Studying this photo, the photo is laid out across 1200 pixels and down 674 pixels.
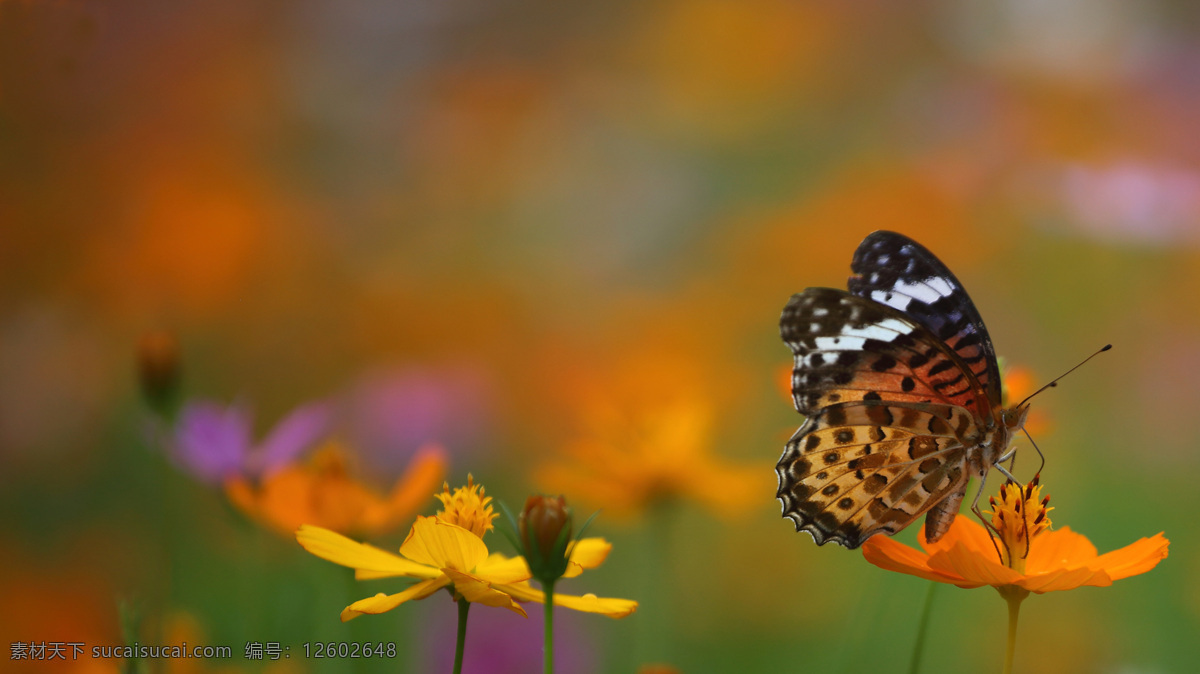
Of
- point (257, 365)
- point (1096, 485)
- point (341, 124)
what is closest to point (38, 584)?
point (257, 365)

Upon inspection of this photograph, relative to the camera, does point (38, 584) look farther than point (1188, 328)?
No

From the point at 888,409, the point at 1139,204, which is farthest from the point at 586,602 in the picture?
the point at 1139,204

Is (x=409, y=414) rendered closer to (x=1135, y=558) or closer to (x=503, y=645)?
(x=503, y=645)

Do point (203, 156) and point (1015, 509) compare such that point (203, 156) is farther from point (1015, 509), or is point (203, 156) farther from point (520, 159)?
point (1015, 509)

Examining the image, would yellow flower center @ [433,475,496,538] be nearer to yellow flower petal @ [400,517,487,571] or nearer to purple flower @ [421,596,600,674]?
yellow flower petal @ [400,517,487,571]

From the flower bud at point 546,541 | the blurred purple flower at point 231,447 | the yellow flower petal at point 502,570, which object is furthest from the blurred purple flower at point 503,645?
the flower bud at point 546,541

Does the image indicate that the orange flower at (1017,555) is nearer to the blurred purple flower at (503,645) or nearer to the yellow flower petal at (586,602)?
the yellow flower petal at (586,602)

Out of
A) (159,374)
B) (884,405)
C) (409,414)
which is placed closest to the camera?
(884,405)
